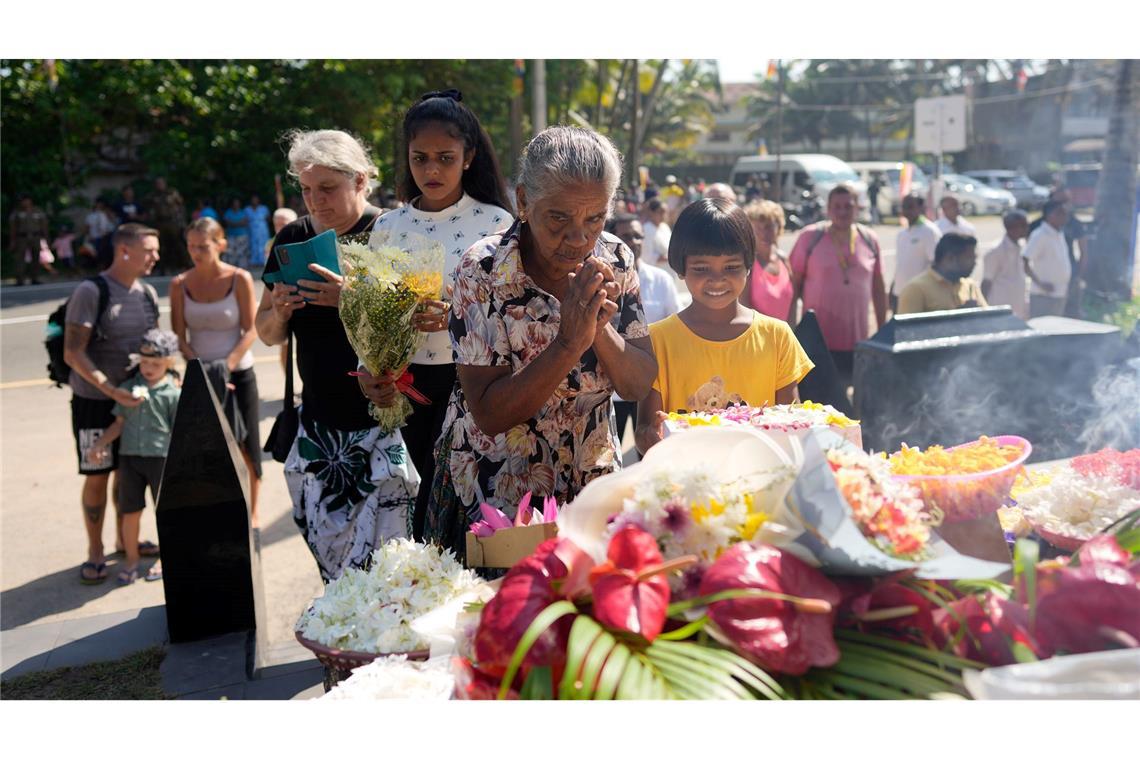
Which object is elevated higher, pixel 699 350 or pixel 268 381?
pixel 699 350

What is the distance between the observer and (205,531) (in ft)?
12.9

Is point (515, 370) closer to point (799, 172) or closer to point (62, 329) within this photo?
point (62, 329)

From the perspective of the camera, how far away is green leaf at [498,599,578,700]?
1.32m

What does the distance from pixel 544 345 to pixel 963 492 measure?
1.02 metres

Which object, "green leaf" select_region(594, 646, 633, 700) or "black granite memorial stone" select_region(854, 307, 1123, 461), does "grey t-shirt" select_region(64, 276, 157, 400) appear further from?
"green leaf" select_region(594, 646, 633, 700)

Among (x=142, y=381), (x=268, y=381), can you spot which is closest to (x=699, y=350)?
(x=142, y=381)

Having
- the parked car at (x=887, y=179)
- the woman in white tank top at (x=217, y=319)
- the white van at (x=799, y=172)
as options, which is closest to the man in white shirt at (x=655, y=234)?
the woman in white tank top at (x=217, y=319)

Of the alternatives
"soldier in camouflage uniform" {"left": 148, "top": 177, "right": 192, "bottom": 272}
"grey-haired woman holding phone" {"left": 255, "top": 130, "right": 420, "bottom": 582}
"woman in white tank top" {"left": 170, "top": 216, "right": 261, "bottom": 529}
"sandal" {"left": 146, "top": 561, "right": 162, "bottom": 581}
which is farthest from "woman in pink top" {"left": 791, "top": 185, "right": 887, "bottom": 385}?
"soldier in camouflage uniform" {"left": 148, "top": 177, "right": 192, "bottom": 272}

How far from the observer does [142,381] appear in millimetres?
5508

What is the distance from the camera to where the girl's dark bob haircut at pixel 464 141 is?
321 centimetres

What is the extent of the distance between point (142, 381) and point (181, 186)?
20494 millimetres

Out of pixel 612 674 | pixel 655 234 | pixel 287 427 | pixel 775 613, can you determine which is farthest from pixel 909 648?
pixel 655 234

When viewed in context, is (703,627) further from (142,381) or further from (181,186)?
(181,186)

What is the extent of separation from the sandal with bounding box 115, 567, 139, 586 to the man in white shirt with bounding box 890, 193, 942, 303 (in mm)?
6983
